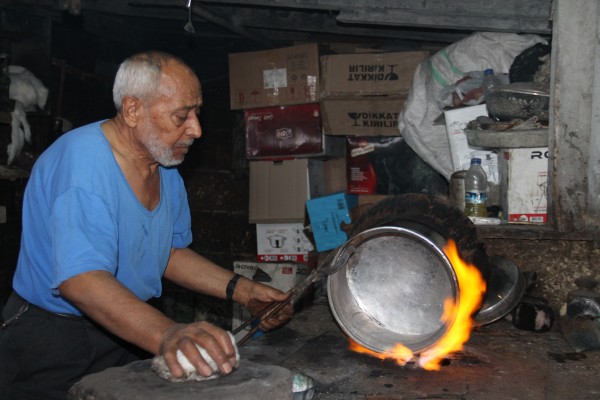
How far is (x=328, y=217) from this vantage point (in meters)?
5.34

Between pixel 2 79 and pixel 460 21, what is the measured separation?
3.40m

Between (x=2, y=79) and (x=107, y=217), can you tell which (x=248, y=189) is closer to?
(x=2, y=79)

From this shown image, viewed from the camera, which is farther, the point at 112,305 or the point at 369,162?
the point at 369,162

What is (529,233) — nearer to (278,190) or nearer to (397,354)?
(397,354)

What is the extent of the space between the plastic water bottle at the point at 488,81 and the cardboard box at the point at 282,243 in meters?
2.32

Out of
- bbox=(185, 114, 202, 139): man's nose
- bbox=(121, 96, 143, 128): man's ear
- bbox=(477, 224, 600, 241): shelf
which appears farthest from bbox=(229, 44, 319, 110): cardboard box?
bbox=(121, 96, 143, 128): man's ear

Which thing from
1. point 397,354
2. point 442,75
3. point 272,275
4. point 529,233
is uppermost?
point 442,75

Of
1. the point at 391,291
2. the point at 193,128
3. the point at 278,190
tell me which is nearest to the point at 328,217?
the point at 278,190

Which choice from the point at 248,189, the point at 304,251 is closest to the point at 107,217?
the point at 304,251

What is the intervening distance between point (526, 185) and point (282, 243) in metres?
2.79

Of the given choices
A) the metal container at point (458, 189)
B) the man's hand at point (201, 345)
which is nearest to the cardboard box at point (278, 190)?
the metal container at point (458, 189)

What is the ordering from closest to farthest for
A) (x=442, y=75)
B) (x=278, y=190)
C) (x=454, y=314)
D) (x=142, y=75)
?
(x=142, y=75)
(x=454, y=314)
(x=442, y=75)
(x=278, y=190)

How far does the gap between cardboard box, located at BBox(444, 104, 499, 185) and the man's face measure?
219cm

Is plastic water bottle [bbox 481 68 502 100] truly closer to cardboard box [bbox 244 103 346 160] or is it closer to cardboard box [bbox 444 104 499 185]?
cardboard box [bbox 444 104 499 185]
